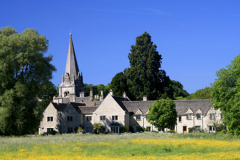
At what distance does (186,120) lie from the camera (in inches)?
2982

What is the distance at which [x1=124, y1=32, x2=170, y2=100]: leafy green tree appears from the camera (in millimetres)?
94875

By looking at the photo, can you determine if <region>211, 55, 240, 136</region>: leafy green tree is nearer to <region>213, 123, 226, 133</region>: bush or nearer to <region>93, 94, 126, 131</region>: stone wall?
<region>213, 123, 226, 133</region>: bush

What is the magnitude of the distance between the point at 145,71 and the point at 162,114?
31.3m

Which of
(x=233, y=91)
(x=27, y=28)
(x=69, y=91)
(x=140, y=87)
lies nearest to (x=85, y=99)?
(x=69, y=91)

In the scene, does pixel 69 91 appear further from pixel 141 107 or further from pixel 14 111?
pixel 14 111

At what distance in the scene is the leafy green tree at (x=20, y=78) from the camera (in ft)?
185

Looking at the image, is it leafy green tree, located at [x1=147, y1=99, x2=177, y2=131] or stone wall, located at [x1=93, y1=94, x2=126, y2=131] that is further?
stone wall, located at [x1=93, y1=94, x2=126, y2=131]

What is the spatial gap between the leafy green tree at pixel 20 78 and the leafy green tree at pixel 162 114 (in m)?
21.6

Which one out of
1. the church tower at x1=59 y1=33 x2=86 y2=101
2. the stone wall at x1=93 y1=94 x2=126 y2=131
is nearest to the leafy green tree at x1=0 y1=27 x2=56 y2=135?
the stone wall at x1=93 y1=94 x2=126 y2=131

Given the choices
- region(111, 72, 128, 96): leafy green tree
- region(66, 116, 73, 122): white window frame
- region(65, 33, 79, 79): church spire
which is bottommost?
region(66, 116, 73, 122): white window frame

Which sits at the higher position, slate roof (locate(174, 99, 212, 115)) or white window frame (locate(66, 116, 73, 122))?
slate roof (locate(174, 99, 212, 115))

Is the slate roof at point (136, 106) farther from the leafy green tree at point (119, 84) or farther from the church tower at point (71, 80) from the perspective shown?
the church tower at point (71, 80)

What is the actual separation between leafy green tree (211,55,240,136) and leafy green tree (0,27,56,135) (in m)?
28.7

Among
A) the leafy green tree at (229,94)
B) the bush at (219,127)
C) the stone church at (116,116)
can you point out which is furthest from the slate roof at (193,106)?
the leafy green tree at (229,94)
